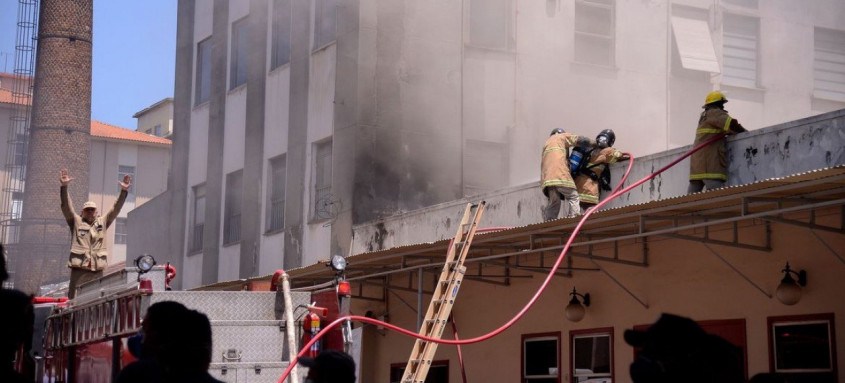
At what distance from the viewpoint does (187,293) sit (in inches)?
385

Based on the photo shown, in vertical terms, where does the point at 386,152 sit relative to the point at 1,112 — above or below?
below

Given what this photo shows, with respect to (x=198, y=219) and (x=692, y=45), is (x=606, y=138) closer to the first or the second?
(x=692, y=45)

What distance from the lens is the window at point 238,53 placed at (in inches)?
957

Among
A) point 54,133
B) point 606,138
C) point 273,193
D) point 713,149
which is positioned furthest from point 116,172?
point 713,149

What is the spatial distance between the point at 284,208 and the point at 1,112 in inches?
1334

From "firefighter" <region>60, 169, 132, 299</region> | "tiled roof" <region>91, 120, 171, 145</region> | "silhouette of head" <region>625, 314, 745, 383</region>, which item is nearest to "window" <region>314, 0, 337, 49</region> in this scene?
"firefighter" <region>60, 169, 132, 299</region>

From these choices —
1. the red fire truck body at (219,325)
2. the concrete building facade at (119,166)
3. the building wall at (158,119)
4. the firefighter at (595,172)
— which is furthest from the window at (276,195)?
the building wall at (158,119)

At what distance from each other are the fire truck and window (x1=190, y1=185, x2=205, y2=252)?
14715 millimetres

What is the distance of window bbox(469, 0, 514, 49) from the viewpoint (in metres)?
21.2

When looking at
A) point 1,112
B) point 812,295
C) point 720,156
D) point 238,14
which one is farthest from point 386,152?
point 1,112

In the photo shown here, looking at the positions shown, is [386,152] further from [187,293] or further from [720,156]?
[187,293]

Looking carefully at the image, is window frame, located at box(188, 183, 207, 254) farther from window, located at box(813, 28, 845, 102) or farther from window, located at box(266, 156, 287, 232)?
window, located at box(813, 28, 845, 102)

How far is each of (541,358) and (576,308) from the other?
3.71 feet

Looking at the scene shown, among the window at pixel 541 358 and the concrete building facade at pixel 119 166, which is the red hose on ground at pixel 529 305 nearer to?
the window at pixel 541 358
